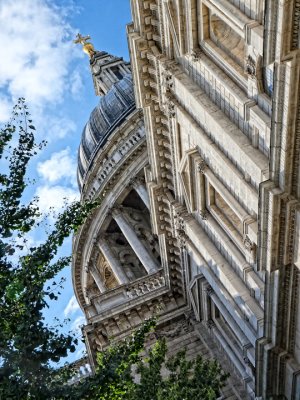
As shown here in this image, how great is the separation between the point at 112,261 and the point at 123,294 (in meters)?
14.4

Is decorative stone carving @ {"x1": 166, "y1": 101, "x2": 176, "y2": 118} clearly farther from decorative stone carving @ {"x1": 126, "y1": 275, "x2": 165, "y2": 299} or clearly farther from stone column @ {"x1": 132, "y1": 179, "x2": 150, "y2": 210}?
stone column @ {"x1": 132, "y1": 179, "x2": 150, "y2": 210}

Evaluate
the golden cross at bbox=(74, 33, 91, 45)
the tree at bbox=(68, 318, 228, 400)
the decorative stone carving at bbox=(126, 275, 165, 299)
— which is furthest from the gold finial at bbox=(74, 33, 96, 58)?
the tree at bbox=(68, 318, 228, 400)

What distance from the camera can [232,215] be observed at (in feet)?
64.5

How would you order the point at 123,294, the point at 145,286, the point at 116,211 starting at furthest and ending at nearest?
1. the point at 116,211
2. the point at 145,286
3. the point at 123,294

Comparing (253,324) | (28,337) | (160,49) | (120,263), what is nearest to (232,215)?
(253,324)

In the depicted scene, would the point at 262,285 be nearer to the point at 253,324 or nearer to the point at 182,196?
the point at 253,324

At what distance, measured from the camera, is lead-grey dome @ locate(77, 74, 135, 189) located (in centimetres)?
4578

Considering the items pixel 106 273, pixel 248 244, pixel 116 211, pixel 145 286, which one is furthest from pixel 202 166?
pixel 106 273

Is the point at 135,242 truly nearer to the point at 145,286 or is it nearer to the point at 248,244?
the point at 145,286

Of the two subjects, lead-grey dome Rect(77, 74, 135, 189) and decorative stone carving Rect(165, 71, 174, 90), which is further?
lead-grey dome Rect(77, 74, 135, 189)

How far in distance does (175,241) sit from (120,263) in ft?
54.5

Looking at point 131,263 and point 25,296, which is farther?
point 131,263

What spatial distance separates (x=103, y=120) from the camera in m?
48.3

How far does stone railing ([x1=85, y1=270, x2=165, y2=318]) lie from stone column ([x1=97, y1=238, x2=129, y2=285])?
1169 centimetres
